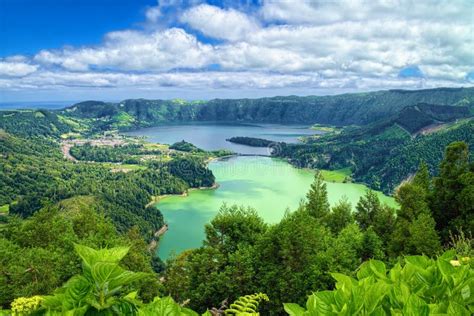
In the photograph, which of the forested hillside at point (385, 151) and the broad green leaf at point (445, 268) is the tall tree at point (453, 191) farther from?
the forested hillside at point (385, 151)

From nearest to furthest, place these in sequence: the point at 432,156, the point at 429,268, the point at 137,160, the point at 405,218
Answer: the point at 429,268
the point at 405,218
the point at 432,156
the point at 137,160

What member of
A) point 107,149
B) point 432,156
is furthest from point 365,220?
point 107,149

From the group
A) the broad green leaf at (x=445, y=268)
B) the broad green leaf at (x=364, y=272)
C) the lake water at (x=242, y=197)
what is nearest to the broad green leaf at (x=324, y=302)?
the broad green leaf at (x=364, y=272)

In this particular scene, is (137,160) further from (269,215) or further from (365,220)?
(365,220)

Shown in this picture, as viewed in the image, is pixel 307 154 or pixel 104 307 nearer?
pixel 104 307

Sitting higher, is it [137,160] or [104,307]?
[104,307]

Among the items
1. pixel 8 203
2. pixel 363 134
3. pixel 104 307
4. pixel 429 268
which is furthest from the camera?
pixel 363 134

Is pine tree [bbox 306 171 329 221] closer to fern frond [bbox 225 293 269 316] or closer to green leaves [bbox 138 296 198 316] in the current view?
fern frond [bbox 225 293 269 316]
